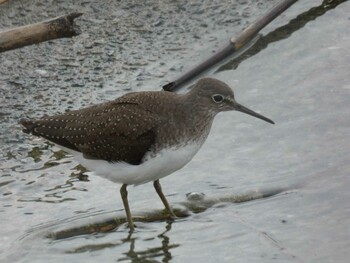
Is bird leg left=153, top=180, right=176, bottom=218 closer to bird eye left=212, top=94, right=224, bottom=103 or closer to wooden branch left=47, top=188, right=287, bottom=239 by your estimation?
wooden branch left=47, top=188, right=287, bottom=239

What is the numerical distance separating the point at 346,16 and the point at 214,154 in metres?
2.41

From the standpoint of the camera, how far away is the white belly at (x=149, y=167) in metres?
6.31

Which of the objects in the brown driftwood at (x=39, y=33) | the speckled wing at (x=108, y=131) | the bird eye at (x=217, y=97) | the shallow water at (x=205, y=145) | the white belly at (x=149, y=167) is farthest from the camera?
the brown driftwood at (x=39, y=33)

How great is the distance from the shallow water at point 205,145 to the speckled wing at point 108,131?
0.42 m

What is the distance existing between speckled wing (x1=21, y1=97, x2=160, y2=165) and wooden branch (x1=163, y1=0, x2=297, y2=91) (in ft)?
4.34

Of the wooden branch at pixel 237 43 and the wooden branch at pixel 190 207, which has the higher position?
the wooden branch at pixel 237 43

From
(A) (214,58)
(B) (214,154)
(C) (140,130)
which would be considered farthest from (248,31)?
→ (C) (140,130)

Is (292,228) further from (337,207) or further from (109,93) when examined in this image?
(109,93)

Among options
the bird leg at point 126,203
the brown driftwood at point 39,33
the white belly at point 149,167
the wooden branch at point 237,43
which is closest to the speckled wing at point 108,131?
the white belly at point 149,167

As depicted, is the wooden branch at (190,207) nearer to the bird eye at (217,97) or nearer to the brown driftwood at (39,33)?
the bird eye at (217,97)

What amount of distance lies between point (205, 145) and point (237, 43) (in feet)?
4.44

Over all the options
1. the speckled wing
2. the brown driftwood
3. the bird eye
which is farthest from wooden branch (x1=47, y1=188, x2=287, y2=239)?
the brown driftwood

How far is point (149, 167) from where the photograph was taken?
6309 millimetres

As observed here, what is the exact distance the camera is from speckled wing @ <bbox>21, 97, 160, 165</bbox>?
21.1 ft
